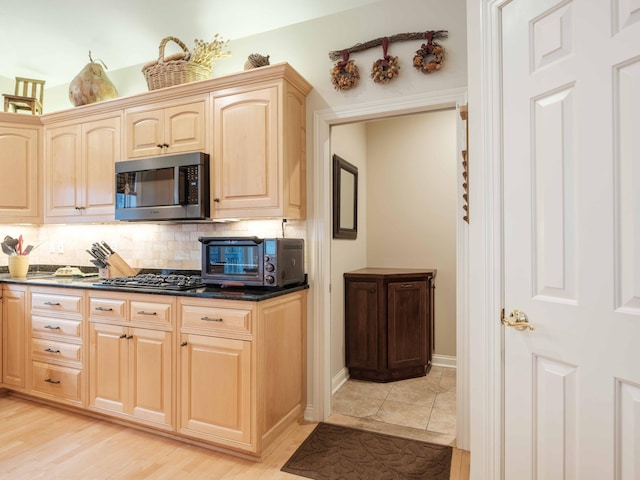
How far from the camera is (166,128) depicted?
2.68 metres

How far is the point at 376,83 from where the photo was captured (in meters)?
2.46

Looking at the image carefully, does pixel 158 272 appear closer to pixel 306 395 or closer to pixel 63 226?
pixel 63 226

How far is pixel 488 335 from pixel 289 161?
151 centimetres

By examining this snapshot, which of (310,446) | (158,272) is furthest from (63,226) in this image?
(310,446)

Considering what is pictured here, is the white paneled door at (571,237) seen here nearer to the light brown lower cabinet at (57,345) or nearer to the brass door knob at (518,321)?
the brass door knob at (518,321)

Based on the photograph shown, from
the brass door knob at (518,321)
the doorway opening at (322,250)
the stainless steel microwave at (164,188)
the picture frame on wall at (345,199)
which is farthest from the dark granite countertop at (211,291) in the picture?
the brass door knob at (518,321)

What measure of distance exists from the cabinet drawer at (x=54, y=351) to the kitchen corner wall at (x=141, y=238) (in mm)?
802

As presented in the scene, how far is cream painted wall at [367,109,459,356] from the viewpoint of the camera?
3.71 m

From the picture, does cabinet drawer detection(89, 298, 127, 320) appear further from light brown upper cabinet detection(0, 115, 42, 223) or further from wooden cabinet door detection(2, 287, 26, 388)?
light brown upper cabinet detection(0, 115, 42, 223)

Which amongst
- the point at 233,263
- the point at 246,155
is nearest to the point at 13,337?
the point at 233,263

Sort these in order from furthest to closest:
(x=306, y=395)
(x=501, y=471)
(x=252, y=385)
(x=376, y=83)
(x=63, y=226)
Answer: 1. (x=63, y=226)
2. (x=306, y=395)
3. (x=376, y=83)
4. (x=252, y=385)
5. (x=501, y=471)

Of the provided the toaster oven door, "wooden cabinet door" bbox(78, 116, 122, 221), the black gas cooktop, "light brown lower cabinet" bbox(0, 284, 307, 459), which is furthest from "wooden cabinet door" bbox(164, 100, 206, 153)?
"light brown lower cabinet" bbox(0, 284, 307, 459)

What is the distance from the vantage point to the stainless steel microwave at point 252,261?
2229 millimetres

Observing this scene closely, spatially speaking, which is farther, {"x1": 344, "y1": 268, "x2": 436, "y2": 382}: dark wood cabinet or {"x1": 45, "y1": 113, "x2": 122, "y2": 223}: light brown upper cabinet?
{"x1": 344, "y1": 268, "x2": 436, "y2": 382}: dark wood cabinet
